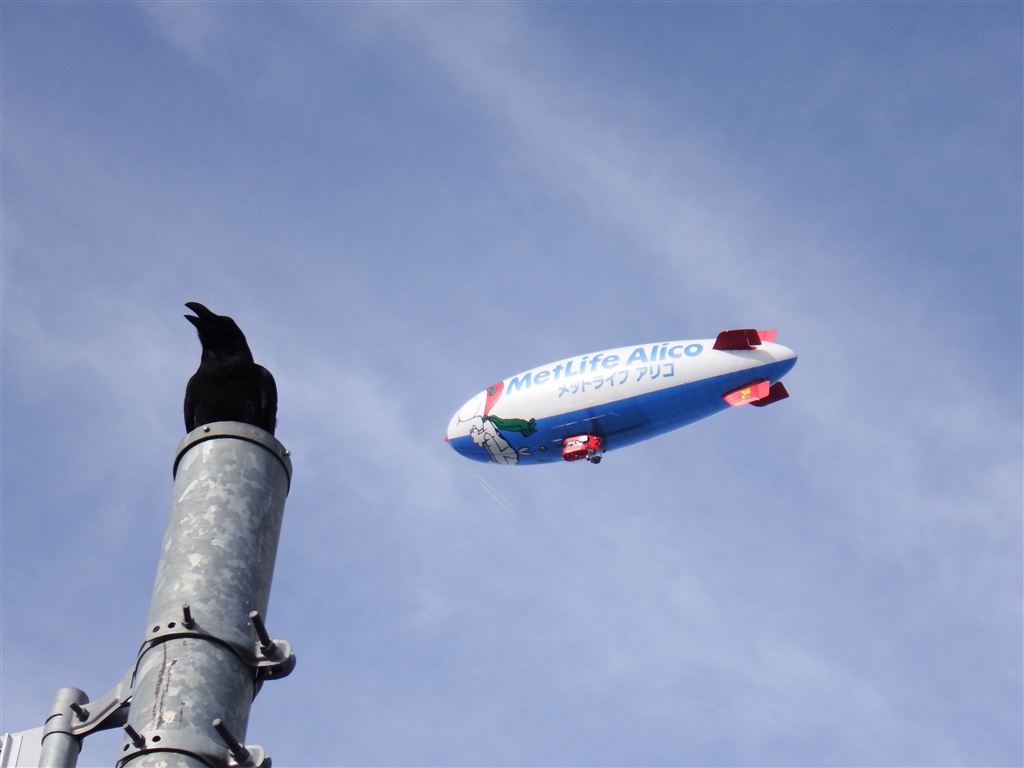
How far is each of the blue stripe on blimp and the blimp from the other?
43 mm

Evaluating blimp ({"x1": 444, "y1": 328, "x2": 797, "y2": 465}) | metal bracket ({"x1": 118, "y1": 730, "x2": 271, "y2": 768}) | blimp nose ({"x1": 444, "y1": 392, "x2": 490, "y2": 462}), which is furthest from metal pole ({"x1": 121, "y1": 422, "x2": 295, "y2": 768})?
blimp nose ({"x1": 444, "y1": 392, "x2": 490, "y2": 462})

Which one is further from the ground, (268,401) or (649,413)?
(649,413)

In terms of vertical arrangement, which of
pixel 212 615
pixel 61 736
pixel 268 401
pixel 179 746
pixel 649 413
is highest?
pixel 649 413

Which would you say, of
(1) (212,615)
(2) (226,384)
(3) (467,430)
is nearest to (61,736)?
(1) (212,615)

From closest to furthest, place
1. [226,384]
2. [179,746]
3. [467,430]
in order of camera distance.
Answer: [179,746], [226,384], [467,430]

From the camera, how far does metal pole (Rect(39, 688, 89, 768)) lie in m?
6.52

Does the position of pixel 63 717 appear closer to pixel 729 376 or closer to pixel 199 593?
pixel 199 593

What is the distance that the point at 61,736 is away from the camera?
258 inches

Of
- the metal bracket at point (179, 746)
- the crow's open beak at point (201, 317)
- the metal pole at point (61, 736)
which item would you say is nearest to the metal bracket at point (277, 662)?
the metal bracket at point (179, 746)

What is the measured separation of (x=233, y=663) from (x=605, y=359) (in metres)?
46.2

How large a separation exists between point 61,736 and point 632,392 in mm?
43345

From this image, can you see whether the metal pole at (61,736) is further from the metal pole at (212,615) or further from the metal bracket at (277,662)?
the metal bracket at (277,662)

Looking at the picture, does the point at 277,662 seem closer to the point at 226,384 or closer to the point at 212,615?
the point at 212,615

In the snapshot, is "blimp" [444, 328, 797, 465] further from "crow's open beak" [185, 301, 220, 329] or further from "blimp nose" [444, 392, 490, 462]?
"crow's open beak" [185, 301, 220, 329]
